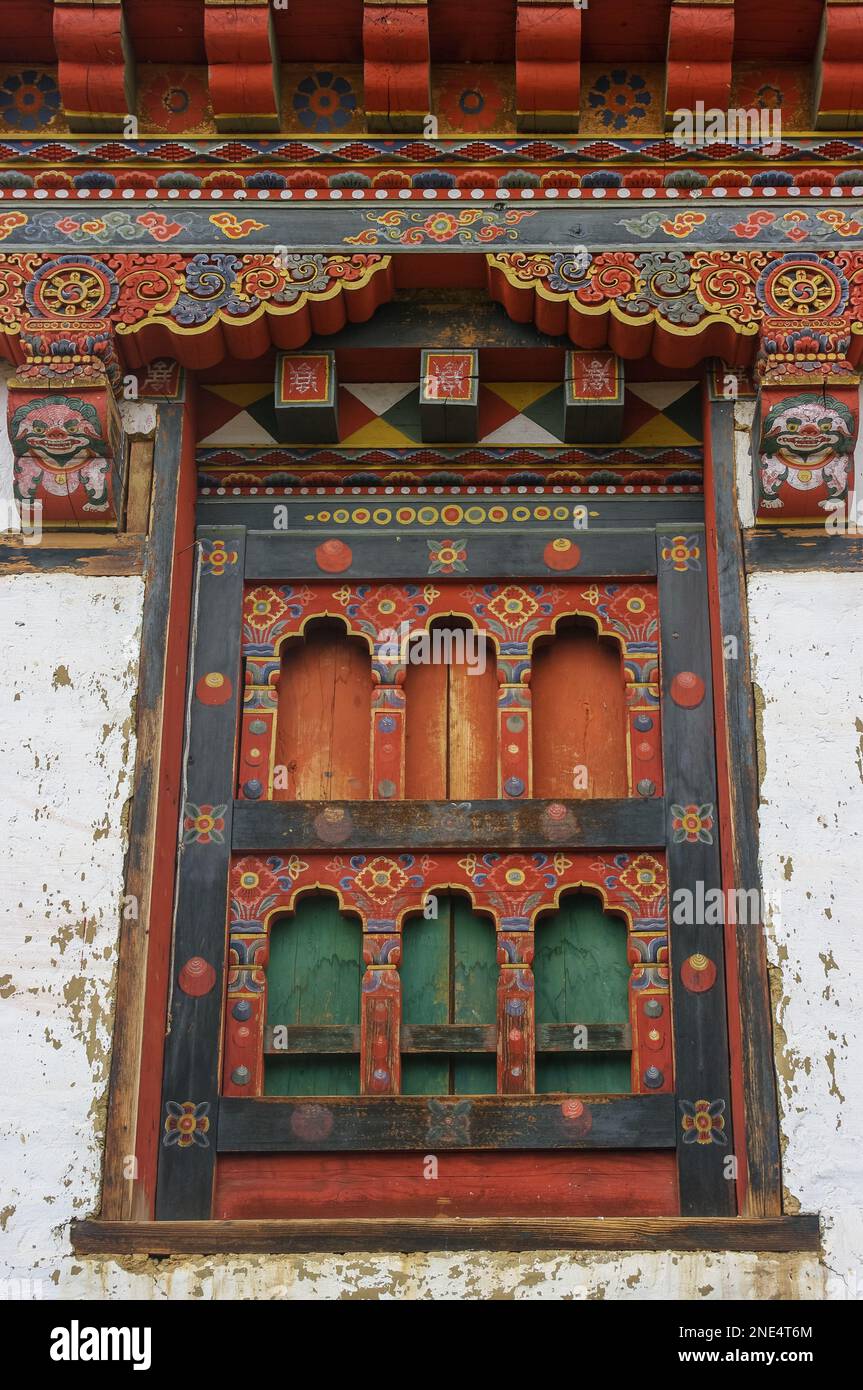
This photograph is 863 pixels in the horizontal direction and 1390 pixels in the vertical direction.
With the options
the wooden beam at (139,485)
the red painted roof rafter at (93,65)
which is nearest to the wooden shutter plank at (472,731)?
the wooden beam at (139,485)

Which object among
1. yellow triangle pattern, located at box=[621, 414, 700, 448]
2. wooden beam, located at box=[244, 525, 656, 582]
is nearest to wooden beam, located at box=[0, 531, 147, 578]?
wooden beam, located at box=[244, 525, 656, 582]

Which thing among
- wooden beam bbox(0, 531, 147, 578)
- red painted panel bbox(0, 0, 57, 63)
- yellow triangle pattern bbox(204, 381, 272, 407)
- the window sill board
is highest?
red painted panel bbox(0, 0, 57, 63)

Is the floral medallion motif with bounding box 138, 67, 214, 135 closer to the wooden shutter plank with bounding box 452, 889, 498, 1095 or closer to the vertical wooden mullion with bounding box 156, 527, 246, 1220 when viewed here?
the vertical wooden mullion with bounding box 156, 527, 246, 1220

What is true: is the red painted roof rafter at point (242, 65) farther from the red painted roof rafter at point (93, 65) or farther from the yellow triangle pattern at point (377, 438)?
the yellow triangle pattern at point (377, 438)

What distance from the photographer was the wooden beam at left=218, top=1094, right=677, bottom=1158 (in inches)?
245

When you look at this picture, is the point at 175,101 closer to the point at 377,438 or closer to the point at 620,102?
the point at 377,438

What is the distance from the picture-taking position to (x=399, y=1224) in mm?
5754

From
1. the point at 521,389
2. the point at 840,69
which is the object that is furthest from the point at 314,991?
the point at 840,69

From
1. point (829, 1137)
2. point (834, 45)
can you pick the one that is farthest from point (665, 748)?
point (834, 45)

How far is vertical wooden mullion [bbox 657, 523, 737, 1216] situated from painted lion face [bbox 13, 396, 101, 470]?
205 cm

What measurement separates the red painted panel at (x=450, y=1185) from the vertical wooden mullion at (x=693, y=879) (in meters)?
0.14

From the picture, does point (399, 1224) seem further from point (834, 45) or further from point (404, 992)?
point (834, 45)

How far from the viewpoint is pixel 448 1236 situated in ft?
18.7

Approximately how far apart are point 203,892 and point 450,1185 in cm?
126
